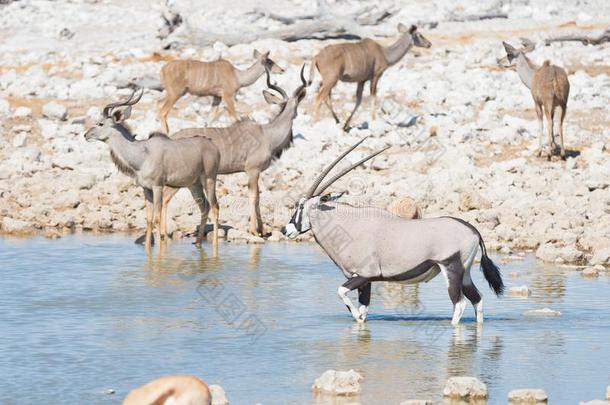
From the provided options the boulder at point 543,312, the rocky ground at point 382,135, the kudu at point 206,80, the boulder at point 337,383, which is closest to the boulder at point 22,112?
the rocky ground at point 382,135

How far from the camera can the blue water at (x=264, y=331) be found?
8.15m

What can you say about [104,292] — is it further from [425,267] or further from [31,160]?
[31,160]

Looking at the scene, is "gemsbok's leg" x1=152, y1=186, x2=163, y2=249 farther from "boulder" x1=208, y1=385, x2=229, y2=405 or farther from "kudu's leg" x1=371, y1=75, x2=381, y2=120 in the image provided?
"boulder" x1=208, y1=385, x2=229, y2=405

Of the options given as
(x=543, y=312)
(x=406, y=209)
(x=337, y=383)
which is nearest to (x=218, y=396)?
(x=337, y=383)

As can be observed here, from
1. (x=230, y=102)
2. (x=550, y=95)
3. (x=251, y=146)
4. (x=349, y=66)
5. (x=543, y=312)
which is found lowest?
(x=543, y=312)

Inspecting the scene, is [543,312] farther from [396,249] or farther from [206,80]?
[206,80]

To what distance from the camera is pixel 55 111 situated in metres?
19.5

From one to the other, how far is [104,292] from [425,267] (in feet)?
9.61

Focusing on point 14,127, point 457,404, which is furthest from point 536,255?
point 14,127

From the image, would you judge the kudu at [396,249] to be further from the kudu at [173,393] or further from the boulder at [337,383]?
the kudu at [173,393]

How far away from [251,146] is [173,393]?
9776 mm

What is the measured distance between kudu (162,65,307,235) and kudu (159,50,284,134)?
3509 mm

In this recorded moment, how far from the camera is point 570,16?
30031 mm

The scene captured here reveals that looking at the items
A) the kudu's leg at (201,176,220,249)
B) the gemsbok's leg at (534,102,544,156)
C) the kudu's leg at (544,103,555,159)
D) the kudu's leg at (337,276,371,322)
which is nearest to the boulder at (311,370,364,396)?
the kudu's leg at (337,276,371,322)
